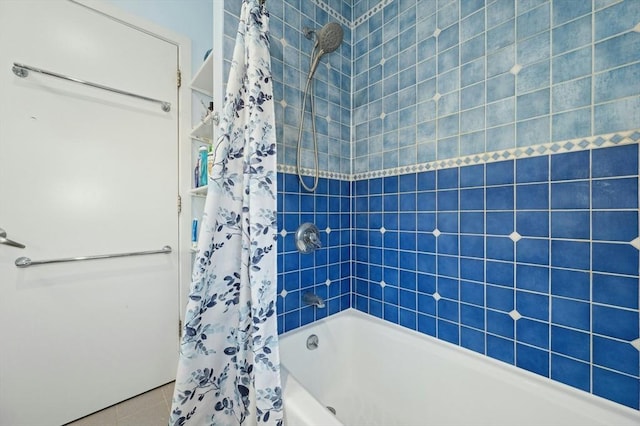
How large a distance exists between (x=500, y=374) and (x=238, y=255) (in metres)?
1.09

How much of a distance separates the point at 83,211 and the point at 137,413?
44.3 inches

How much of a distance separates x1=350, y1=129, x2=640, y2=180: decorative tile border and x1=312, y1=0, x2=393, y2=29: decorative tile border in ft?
2.94

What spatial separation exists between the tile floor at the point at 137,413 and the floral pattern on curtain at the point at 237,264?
639 mm

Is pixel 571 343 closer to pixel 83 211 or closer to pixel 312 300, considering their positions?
pixel 312 300

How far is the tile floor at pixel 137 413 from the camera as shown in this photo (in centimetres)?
124

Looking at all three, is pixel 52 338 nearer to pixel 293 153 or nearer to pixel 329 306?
pixel 329 306

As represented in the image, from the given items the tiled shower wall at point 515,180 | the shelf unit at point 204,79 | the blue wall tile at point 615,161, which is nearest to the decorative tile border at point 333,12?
the tiled shower wall at point 515,180

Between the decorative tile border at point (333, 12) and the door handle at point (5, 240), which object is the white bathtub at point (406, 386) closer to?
the door handle at point (5, 240)

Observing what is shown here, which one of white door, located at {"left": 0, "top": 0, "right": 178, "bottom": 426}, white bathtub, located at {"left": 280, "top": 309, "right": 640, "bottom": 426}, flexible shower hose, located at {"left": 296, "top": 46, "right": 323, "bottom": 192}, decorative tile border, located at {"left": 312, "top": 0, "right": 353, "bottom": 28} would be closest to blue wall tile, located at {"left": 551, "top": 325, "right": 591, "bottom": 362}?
white bathtub, located at {"left": 280, "top": 309, "right": 640, "bottom": 426}

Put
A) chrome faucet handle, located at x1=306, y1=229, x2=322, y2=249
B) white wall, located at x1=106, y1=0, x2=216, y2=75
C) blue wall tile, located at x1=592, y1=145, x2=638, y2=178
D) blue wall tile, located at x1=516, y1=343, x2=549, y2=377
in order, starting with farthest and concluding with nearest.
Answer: white wall, located at x1=106, y1=0, x2=216, y2=75 → chrome faucet handle, located at x1=306, y1=229, x2=322, y2=249 → blue wall tile, located at x1=516, y1=343, x2=549, y2=377 → blue wall tile, located at x1=592, y1=145, x2=638, y2=178

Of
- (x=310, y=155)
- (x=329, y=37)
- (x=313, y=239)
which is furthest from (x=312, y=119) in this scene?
(x=313, y=239)

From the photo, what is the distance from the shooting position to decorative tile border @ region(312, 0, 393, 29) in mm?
1289

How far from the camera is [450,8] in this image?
40.5 inches

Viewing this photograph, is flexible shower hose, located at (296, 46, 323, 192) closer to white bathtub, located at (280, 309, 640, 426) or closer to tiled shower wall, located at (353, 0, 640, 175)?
tiled shower wall, located at (353, 0, 640, 175)
